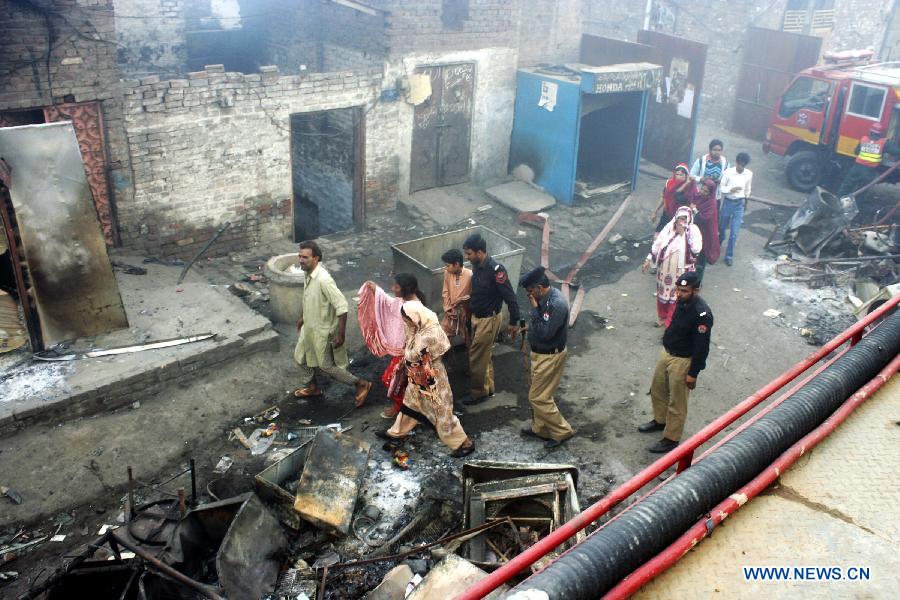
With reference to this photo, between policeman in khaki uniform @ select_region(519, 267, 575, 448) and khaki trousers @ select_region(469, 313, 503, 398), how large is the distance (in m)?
0.72

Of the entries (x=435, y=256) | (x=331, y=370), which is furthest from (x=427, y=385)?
(x=435, y=256)

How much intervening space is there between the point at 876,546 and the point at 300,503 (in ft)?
Result: 12.0

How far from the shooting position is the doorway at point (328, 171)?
11320 mm

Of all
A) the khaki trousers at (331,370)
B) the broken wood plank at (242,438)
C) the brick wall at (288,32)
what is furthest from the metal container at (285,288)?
the brick wall at (288,32)

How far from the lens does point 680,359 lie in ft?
20.8

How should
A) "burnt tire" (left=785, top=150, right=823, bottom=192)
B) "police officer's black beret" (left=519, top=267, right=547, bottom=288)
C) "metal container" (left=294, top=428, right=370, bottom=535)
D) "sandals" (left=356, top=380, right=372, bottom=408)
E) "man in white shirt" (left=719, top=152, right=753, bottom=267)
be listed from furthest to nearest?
"burnt tire" (left=785, top=150, right=823, bottom=192) < "man in white shirt" (left=719, top=152, right=753, bottom=267) < "sandals" (left=356, top=380, right=372, bottom=408) < "police officer's black beret" (left=519, top=267, right=547, bottom=288) < "metal container" (left=294, top=428, right=370, bottom=535)

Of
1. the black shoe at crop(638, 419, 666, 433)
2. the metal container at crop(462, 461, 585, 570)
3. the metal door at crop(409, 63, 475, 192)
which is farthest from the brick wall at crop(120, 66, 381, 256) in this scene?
the black shoe at crop(638, 419, 666, 433)

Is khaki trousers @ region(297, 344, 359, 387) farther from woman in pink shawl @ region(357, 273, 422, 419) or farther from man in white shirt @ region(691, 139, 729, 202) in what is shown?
man in white shirt @ region(691, 139, 729, 202)

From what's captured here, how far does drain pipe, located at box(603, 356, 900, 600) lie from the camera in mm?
2857

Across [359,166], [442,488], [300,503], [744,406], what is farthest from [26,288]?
[744,406]

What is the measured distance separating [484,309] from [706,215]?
429 cm

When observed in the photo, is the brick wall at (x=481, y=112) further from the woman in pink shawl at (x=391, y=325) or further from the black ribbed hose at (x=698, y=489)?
the black ribbed hose at (x=698, y=489)

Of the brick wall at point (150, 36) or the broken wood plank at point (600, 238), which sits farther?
the brick wall at point (150, 36)

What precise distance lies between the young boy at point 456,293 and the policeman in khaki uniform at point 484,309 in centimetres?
15
